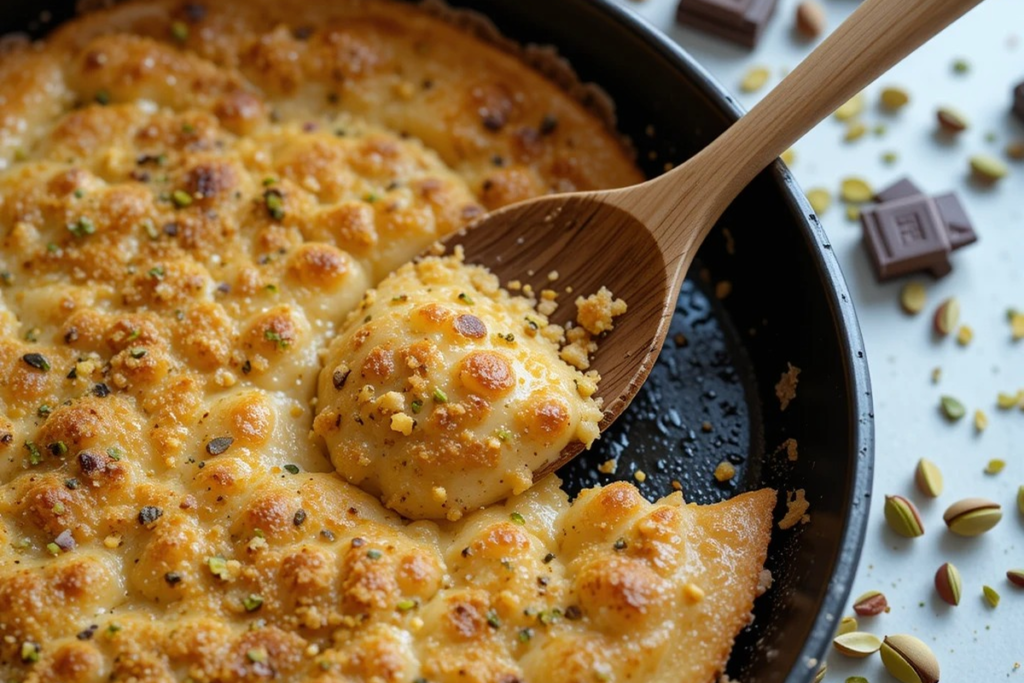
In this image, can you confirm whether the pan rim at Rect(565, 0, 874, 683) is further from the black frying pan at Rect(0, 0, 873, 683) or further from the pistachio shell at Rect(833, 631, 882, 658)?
the pistachio shell at Rect(833, 631, 882, 658)

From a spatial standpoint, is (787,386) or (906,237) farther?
(906,237)

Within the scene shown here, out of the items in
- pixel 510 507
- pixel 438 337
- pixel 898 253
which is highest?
pixel 898 253

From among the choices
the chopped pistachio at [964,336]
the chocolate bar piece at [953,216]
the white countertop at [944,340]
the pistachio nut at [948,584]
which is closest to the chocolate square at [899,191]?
the chocolate bar piece at [953,216]

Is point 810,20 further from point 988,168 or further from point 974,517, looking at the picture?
point 974,517

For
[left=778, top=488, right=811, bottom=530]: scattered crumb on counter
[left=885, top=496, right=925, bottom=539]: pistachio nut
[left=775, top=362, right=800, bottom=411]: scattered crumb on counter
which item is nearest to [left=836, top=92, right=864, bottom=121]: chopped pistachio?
[left=775, top=362, right=800, bottom=411]: scattered crumb on counter

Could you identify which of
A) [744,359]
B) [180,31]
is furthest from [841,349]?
[180,31]

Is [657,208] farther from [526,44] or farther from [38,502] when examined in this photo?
[38,502]

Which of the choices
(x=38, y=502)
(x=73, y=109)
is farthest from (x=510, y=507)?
(x=73, y=109)
